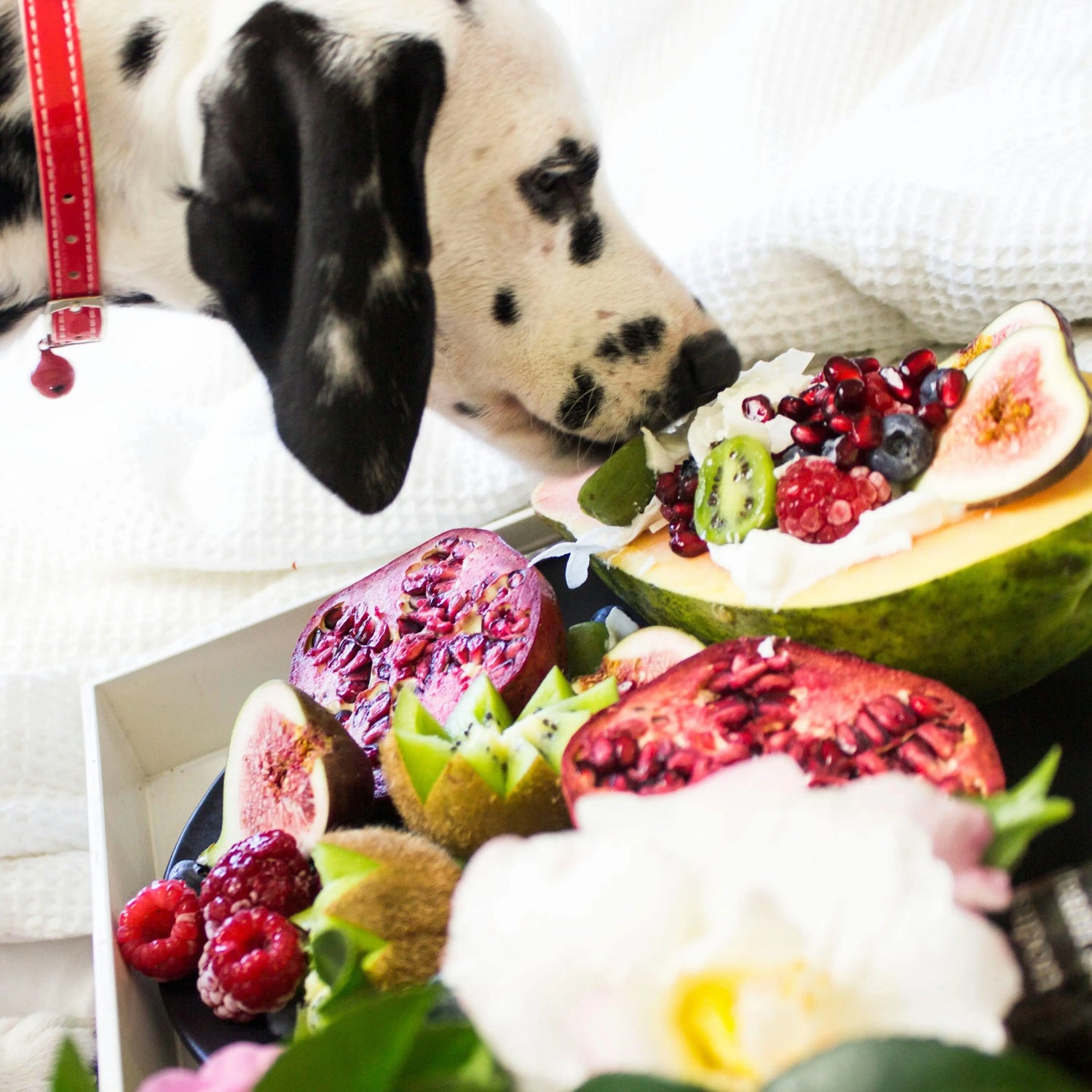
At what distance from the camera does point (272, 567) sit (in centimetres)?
120

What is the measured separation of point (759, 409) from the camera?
81cm

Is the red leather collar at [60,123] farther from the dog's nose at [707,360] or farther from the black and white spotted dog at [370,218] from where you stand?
the dog's nose at [707,360]

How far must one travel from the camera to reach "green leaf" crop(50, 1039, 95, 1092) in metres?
0.30

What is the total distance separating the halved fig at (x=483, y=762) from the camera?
0.60 m

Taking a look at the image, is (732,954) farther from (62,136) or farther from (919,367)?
(62,136)

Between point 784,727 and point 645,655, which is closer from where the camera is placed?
point 784,727

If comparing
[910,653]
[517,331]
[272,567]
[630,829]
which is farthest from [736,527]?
[272,567]

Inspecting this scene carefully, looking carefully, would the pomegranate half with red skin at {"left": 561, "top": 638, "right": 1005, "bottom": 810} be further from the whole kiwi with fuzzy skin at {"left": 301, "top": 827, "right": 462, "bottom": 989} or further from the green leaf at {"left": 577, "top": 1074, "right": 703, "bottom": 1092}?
the green leaf at {"left": 577, "top": 1074, "right": 703, "bottom": 1092}

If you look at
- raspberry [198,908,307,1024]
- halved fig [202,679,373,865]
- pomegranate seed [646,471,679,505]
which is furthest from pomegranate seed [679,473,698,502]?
raspberry [198,908,307,1024]

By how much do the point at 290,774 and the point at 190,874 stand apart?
116 millimetres

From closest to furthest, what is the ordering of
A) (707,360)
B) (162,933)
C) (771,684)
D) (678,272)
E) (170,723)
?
(771,684)
(162,933)
(707,360)
(170,723)
(678,272)

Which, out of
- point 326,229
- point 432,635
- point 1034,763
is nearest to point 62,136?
point 326,229

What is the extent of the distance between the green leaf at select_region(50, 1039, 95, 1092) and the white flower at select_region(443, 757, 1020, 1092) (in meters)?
0.11

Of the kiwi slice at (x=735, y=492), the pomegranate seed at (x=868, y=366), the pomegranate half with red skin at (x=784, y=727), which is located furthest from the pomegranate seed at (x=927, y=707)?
the pomegranate seed at (x=868, y=366)
